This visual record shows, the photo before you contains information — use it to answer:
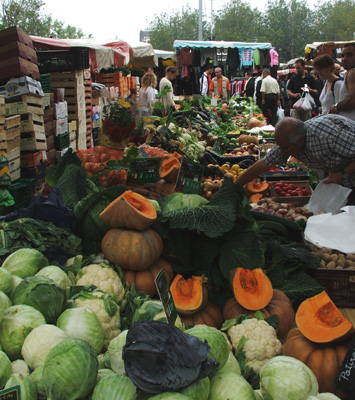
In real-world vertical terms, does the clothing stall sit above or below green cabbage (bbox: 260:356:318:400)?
above

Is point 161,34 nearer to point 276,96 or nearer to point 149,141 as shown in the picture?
point 276,96

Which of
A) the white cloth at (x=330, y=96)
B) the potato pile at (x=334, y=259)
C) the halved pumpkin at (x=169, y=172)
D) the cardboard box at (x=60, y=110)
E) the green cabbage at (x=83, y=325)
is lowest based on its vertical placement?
the potato pile at (x=334, y=259)

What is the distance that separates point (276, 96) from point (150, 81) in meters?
5.00

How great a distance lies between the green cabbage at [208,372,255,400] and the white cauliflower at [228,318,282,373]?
474 mm

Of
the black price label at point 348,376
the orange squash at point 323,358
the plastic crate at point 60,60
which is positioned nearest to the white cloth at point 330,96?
the plastic crate at point 60,60

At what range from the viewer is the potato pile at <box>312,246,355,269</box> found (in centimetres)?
319

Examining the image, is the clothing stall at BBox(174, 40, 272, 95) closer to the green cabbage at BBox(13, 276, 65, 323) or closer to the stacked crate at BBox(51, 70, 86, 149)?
the stacked crate at BBox(51, 70, 86, 149)

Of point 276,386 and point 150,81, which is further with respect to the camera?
point 150,81

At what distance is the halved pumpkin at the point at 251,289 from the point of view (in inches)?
88.5

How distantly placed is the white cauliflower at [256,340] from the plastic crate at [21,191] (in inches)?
121

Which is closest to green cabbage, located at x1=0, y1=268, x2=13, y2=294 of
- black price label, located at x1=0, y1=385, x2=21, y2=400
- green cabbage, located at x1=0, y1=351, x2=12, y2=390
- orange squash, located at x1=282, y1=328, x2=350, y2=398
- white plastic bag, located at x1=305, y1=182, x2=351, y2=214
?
green cabbage, located at x1=0, y1=351, x2=12, y2=390

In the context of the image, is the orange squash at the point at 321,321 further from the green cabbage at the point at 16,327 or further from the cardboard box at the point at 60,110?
the cardboard box at the point at 60,110

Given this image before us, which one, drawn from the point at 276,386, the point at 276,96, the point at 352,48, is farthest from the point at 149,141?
the point at 276,96

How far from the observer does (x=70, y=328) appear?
1643 mm
